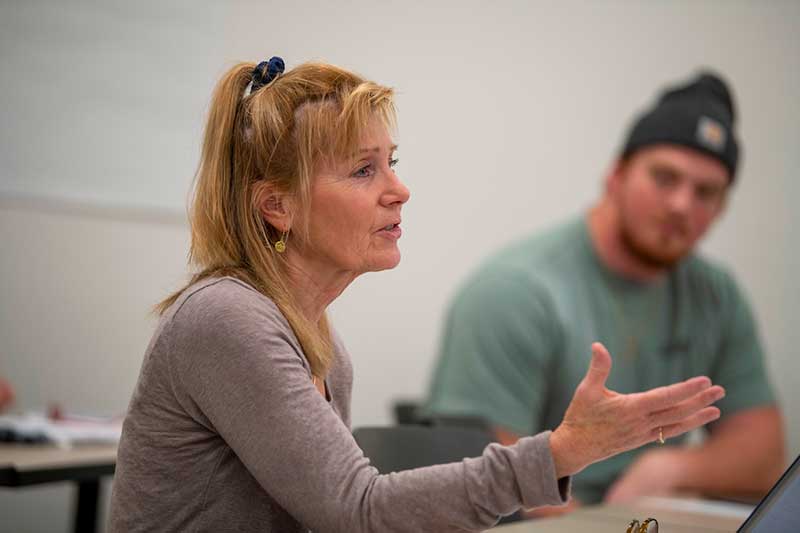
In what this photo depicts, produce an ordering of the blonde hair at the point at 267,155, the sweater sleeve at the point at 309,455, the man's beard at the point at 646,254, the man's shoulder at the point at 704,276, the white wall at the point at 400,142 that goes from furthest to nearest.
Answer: the man's shoulder at the point at 704,276, the man's beard at the point at 646,254, the white wall at the point at 400,142, the blonde hair at the point at 267,155, the sweater sleeve at the point at 309,455

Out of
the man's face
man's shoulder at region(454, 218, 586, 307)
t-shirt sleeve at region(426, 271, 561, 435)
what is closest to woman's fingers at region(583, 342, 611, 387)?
t-shirt sleeve at region(426, 271, 561, 435)

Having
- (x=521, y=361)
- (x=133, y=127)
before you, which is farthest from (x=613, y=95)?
(x=133, y=127)

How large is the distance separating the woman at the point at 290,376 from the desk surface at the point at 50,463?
50cm

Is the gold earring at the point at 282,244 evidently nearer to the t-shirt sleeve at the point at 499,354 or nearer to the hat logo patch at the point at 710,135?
the t-shirt sleeve at the point at 499,354

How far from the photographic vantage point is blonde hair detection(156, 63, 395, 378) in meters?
0.99

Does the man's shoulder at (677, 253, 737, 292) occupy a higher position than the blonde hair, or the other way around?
the blonde hair

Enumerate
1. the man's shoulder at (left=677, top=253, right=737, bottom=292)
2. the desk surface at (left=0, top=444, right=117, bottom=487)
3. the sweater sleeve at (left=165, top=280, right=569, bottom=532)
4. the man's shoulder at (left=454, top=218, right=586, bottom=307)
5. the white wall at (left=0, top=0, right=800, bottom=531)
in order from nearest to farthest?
the sweater sleeve at (left=165, top=280, right=569, bottom=532)
the desk surface at (left=0, top=444, right=117, bottom=487)
the white wall at (left=0, top=0, right=800, bottom=531)
the man's shoulder at (left=454, top=218, right=586, bottom=307)
the man's shoulder at (left=677, top=253, right=737, bottom=292)

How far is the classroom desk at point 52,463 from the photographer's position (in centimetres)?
140

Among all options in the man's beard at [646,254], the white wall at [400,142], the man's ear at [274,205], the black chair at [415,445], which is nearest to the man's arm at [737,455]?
the man's beard at [646,254]

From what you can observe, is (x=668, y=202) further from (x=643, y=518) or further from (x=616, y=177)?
(x=643, y=518)

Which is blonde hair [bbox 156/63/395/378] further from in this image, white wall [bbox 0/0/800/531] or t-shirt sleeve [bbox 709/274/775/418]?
t-shirt sleeve [bbox 709/274/775/418]

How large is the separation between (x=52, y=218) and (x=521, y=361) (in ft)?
3.94

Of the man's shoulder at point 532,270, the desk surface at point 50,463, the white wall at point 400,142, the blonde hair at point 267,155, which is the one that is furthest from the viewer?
the man's shoulder at point 532,270

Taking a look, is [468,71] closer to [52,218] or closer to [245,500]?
[52,218]
